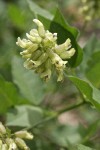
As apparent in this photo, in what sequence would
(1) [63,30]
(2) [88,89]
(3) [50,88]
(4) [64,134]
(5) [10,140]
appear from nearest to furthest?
(2) [88,89] → (5) [10,140] → (1) [63,30] → (3) [50,88] → (4) [64,134]

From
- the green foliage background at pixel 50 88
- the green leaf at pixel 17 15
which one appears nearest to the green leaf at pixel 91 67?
the green foliage background at pixel 50 88

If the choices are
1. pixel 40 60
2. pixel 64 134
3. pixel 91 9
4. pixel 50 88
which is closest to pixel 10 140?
pixel 40 60

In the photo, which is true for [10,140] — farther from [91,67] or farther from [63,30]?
[91,67]

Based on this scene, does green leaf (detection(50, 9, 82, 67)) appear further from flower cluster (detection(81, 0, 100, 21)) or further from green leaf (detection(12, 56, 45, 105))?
flower cluster (detection(81, 0, 100, 21))

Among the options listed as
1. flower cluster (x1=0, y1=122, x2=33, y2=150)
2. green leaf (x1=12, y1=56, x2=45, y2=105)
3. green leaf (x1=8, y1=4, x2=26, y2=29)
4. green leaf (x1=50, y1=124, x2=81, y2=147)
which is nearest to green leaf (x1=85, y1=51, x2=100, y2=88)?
green leaf (x1=12, y1=56, x2=45, y2=105)

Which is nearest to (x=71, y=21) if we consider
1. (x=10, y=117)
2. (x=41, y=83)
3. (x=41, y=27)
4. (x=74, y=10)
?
(x=74, y=10)

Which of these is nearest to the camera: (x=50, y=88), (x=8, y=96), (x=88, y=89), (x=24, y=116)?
(x=88, y=89)

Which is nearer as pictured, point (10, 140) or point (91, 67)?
point (10, 140)
